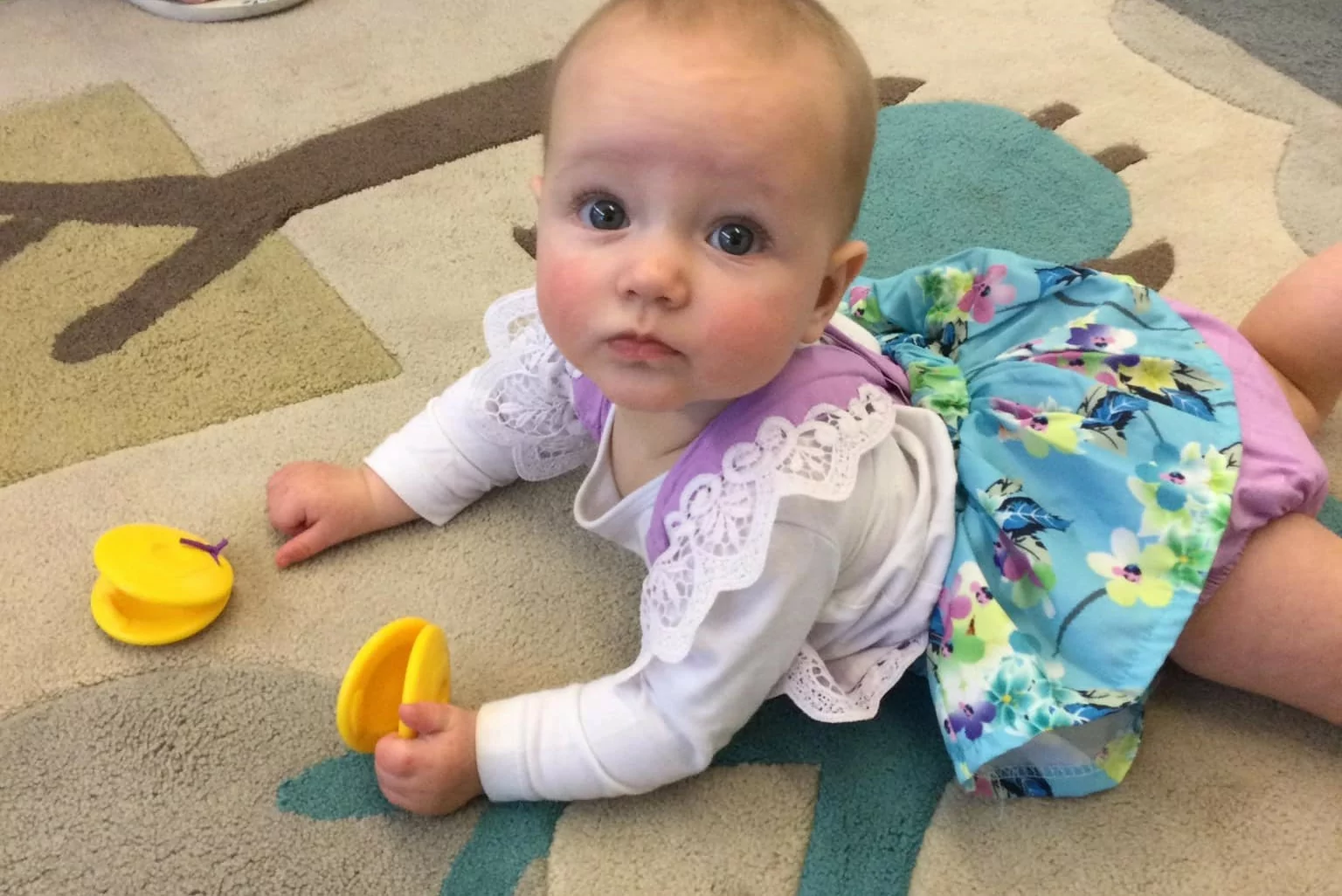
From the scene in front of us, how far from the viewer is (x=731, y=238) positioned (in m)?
0.53

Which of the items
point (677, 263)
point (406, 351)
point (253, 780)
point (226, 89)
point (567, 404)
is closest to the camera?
point (677, 263)

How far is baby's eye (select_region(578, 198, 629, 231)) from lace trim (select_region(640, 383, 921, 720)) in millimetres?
137

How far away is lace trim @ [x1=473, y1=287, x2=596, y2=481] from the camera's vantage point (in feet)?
2.45

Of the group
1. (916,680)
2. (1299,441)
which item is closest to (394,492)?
(916,680)

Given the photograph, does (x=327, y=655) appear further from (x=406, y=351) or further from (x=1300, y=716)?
(x=1300, y=716)

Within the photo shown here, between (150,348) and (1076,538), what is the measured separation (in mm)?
703

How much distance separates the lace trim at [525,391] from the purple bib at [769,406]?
14 centimetres

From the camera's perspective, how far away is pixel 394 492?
2.54ft

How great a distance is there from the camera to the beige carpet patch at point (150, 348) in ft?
2.73

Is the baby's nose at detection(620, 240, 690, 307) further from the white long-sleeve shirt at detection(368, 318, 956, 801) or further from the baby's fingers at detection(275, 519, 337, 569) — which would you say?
the baby's fingers at detection(275, 519, 337, 569)

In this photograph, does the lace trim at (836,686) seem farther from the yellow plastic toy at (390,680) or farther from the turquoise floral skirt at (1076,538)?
the yellow plastic toy at (390,680)

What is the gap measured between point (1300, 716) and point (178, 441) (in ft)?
2.60

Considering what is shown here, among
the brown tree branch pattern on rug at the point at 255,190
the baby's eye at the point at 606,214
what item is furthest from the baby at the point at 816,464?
the brown tree branch pattern on rug at the point at 255,190

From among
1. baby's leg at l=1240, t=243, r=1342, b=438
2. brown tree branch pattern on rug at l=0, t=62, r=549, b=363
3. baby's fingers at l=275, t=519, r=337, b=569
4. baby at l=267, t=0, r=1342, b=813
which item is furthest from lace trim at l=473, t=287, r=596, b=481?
baby's leg at l=1240, t=243, r=1342, b=438
